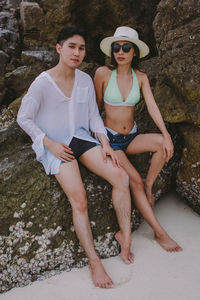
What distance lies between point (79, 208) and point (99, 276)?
0.65m

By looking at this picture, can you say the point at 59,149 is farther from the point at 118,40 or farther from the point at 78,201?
the point at 118,40

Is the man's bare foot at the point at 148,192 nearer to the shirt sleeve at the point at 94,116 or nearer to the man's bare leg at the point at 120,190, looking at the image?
the man's bare leg at the point at 120,190

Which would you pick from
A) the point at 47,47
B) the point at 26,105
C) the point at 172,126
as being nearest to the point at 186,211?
the point at 172,126

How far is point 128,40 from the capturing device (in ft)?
11.2

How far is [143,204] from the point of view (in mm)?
3389

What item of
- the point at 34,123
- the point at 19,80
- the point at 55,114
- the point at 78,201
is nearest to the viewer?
the point at 78,201

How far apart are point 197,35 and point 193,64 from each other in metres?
0.32

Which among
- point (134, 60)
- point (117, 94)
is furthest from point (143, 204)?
point (134, 60)

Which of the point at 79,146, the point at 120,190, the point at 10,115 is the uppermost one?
the point at 79,146

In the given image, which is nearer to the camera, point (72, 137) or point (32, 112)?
point (32, 112)

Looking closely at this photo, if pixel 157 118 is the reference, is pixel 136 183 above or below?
below

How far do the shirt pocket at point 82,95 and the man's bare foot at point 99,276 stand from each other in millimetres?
1634

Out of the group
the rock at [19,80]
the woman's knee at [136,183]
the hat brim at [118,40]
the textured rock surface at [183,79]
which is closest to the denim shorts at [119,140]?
the woman's knee at [136,183]

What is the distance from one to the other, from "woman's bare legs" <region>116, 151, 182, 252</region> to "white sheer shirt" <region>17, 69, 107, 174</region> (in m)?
0.47
